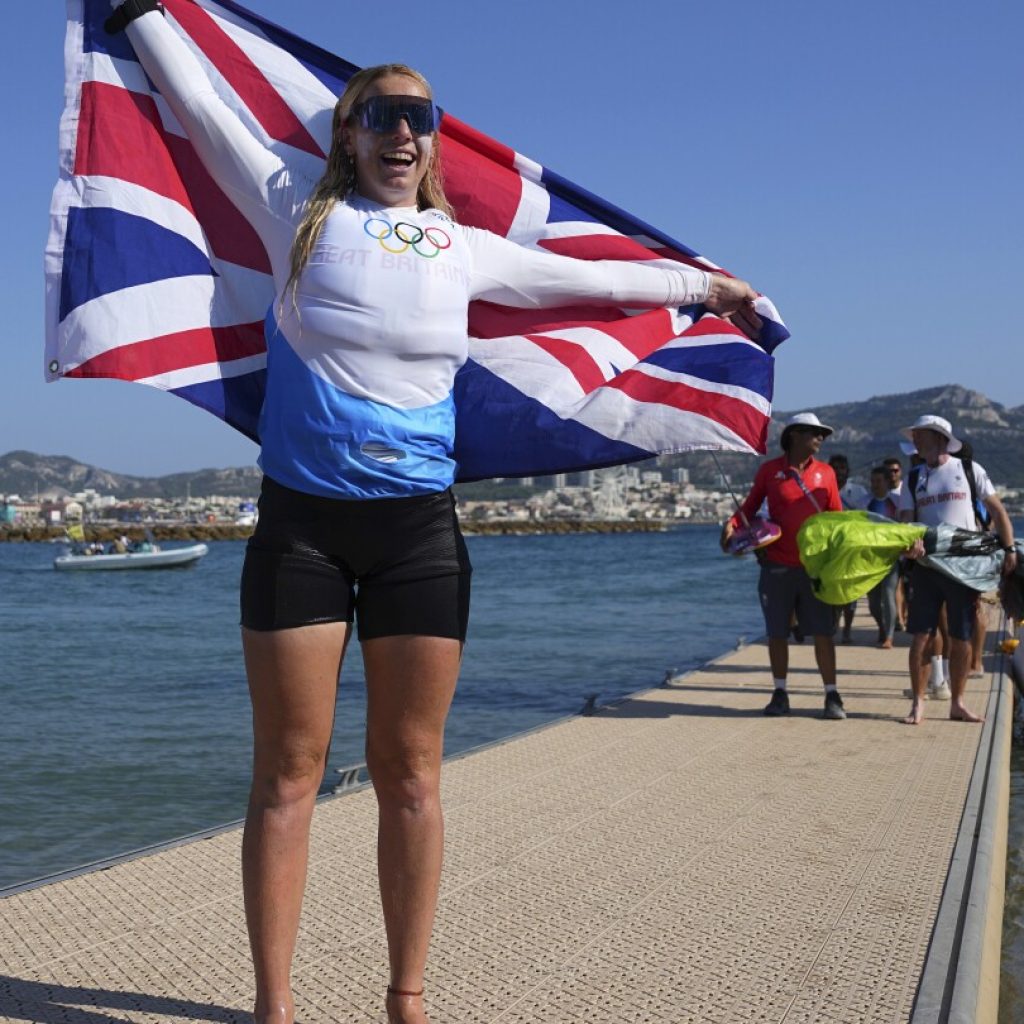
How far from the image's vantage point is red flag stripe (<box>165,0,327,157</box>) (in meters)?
3.31

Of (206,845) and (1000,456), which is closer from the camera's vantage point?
(206,845)

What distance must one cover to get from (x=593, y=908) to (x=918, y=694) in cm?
457

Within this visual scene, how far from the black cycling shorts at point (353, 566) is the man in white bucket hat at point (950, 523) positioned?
541 centimetres

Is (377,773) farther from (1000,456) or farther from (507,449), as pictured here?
(1000,456)

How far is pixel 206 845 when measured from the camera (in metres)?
4.62

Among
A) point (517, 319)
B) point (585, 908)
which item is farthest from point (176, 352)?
point (585, 908)

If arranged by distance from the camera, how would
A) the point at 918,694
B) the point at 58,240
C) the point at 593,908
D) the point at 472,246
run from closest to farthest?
the point at 472,246 < the point at 58,240 < the point at 593,908 < the point at 918,694

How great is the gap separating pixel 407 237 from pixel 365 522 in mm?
642

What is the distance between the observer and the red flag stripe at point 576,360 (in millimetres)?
3416

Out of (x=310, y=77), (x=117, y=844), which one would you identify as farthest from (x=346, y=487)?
(x=117, y=844)

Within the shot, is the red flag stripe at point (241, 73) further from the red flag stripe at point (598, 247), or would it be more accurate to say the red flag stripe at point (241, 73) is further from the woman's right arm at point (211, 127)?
the red flag stripe at point (598, 247)

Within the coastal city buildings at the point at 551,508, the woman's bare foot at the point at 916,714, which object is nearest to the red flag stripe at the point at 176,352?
the woman's bare foot at the point at 916,714

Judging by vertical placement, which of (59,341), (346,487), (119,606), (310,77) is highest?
(310,77)

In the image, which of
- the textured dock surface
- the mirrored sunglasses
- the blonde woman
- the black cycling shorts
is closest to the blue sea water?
the textured dock surface
